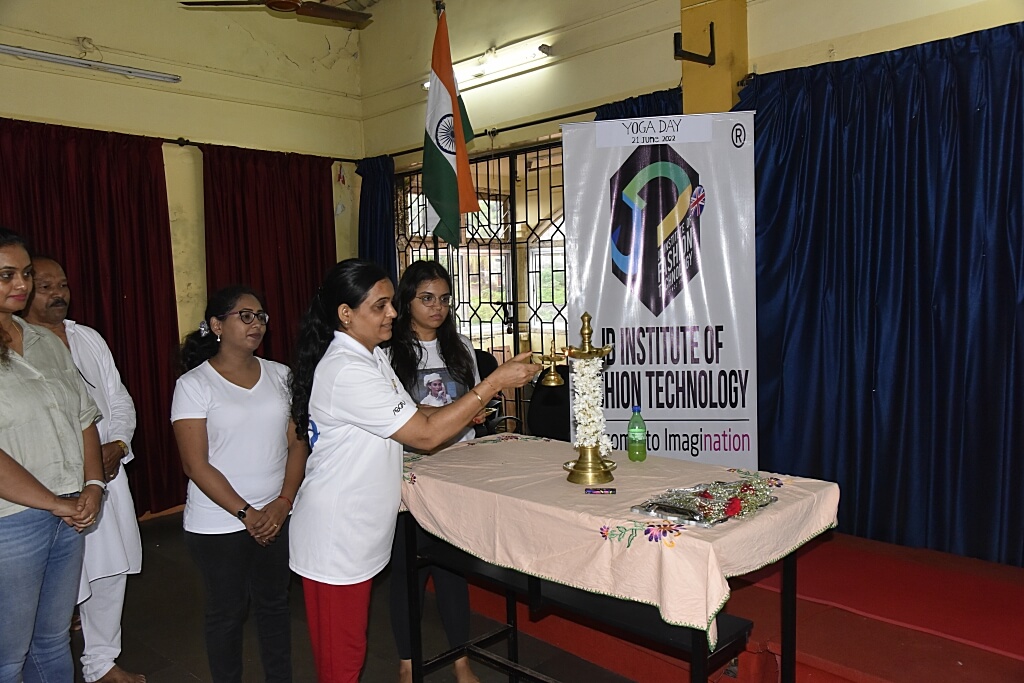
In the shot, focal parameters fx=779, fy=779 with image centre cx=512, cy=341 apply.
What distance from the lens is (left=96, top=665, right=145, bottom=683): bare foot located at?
9.47 feet

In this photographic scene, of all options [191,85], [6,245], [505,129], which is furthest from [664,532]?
[191,85]

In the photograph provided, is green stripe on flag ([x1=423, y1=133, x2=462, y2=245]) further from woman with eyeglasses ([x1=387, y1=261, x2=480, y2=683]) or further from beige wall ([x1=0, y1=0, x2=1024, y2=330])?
woman with eyeglasses ([x1=387, y1=261, x2=480, y2=683])

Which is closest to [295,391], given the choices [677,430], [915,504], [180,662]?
[180,662]

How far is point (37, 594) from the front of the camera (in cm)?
200

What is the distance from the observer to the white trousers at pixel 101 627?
2.88 meters

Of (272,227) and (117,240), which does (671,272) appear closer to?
(272,227)

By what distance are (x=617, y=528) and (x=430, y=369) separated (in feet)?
3.84

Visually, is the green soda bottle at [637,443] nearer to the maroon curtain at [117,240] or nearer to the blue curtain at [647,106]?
the blue curtain at [647,106]

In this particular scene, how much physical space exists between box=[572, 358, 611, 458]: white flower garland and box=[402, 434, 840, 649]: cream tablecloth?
0.14 m

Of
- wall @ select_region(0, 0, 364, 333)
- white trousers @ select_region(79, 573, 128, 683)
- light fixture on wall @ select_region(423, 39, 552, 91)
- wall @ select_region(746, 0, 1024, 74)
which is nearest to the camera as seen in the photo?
white trousers @ select_region(79, 573, 128, 683)

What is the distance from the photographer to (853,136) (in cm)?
349

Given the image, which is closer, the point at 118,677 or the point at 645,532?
the point at 645,532

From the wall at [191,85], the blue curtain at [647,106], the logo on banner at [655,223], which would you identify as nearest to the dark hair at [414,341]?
the logo on banner at [655,223]

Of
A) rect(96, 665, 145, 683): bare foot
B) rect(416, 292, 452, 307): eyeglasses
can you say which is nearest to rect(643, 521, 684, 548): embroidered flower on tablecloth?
rect(416, 292, 452, 307): eyeglasses
